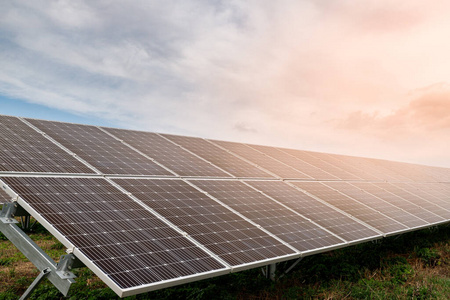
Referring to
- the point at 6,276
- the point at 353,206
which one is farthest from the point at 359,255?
the point at 6,276

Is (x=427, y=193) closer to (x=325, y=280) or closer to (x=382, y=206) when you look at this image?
(x=382, y=206)

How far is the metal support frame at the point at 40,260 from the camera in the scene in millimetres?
6668

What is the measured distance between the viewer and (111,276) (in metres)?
6.05

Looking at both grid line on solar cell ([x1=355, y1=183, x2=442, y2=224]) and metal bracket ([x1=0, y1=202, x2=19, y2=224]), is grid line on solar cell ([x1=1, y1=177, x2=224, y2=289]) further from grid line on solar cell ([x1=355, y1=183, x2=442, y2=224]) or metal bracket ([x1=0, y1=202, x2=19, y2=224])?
grid line on solar cell ([x1=355, y1=183, x2=442, y2=224])

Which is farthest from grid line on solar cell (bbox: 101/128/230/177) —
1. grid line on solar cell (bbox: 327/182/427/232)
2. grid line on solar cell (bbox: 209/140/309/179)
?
grid line on solar cell (bbox: 327/182/427/232)

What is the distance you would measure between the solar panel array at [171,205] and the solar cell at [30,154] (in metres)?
0.03

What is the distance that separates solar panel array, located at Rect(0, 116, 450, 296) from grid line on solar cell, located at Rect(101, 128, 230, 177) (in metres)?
0.05

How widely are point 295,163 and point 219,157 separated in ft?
18.5

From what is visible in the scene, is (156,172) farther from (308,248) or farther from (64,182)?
(308,248)

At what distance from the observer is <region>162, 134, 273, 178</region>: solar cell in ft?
48.5

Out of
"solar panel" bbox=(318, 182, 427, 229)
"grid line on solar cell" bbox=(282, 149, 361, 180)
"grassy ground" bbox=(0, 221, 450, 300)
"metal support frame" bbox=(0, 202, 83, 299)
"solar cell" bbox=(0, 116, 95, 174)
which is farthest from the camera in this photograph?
"grid line on solar cell" bbox=(282, 149, 361, 180)

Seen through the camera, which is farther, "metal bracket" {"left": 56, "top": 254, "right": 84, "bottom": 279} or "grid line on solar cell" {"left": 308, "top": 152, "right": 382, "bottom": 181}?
"grid line on solar cell" {"left": 308, "top": 152, "right": 382, "bottom": 181}

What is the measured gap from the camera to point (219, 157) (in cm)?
1617

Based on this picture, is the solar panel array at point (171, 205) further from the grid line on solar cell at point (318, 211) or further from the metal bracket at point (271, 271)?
the metal bracket at point (271, 271)
